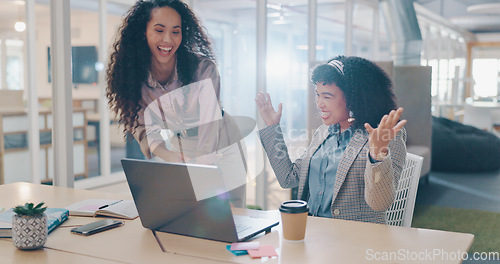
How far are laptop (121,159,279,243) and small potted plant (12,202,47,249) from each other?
0.92 ft

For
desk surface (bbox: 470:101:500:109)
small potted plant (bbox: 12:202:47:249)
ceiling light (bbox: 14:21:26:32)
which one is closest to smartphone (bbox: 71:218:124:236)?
small potted plant (bbox: 12:202:47:249)

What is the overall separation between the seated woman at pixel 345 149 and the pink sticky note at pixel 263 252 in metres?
0.48

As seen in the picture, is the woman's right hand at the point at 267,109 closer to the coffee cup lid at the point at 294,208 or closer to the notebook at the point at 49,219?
the coffee cup lid at the point at 294,208

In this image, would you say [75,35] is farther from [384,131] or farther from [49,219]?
[384,131]

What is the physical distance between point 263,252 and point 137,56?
4.10 ft

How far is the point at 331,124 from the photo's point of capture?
196 cm

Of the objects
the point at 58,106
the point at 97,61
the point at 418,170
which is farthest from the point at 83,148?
the point at 418,170

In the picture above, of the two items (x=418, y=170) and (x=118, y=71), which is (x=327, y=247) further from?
(x=118, y=71)

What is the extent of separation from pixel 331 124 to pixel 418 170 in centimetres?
38

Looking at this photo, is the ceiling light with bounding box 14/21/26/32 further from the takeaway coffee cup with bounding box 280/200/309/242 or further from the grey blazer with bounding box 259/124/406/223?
the takeaway coffee cup with bounding box 280/200/309/242

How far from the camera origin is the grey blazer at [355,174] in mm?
1616

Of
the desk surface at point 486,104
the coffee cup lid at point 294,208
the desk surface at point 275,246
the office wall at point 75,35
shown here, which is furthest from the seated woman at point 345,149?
the desk surface at point 486,104

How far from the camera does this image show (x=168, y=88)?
7.09 feet

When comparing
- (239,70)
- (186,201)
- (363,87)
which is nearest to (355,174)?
(363,87)
